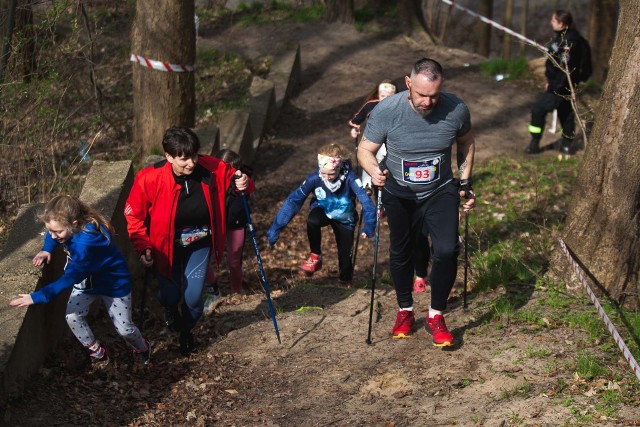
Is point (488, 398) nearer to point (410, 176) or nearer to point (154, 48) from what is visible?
point (410, 176)

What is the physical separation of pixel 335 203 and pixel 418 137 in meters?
2.10

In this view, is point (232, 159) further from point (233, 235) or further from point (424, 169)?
point (424, 169)

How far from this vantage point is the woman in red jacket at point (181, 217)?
6.58 meters

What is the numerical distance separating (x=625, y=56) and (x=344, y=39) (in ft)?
36.0

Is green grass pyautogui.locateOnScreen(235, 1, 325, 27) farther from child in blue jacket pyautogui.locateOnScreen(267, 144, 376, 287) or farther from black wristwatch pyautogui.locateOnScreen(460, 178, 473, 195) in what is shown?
black wristwatch pyautogui.locateOnScreen(460, 178, 473, 195)

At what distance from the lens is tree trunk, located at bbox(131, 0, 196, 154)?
1038 centimetres

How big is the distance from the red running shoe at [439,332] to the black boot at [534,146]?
22.1 feet

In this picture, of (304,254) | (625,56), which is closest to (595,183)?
(625,56)

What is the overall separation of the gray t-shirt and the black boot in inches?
258

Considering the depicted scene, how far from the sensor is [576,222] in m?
7.21

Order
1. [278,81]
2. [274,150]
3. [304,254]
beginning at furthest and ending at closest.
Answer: [278,81] → [274,150] → [304,254]

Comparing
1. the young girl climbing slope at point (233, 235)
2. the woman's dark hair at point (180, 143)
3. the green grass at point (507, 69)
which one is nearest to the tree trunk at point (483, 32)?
the green grass at point (507, 69)

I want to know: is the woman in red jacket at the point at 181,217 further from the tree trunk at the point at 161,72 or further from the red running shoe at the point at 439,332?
the tree trunk at the point at 161,72

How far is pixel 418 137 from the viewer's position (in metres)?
6.23
